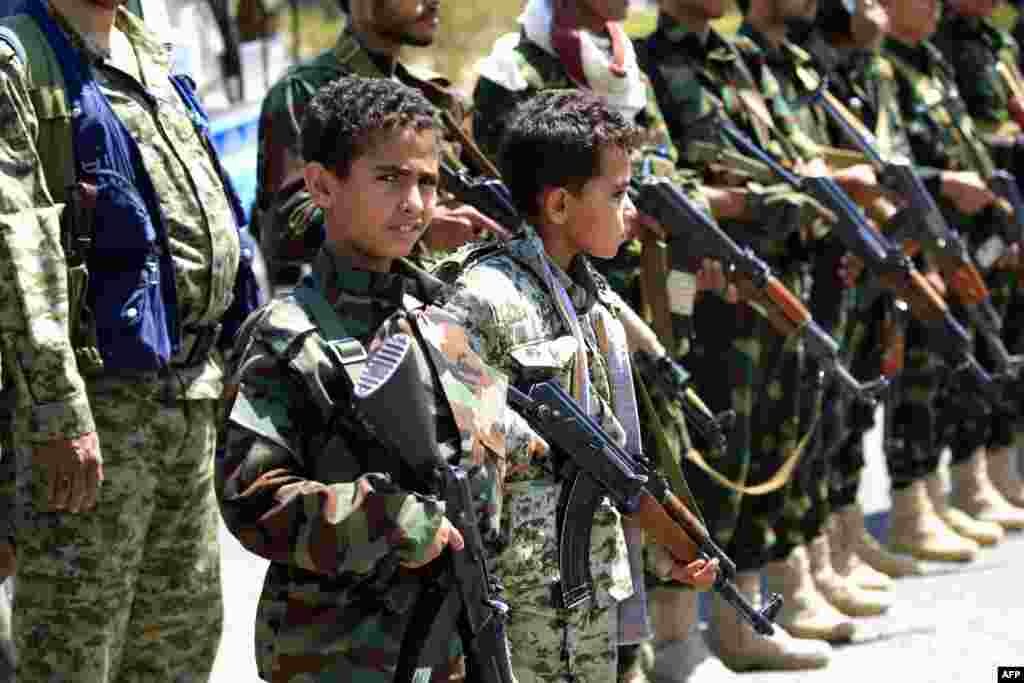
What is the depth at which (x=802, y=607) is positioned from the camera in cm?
657

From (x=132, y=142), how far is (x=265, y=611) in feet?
4.40

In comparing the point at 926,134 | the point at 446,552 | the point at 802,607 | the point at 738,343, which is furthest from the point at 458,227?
the point at 926,134

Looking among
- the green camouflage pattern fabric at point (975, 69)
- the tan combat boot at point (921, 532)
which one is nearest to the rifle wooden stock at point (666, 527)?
the tan combat boot at point (921, 532)

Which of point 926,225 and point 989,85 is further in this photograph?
point 989,85

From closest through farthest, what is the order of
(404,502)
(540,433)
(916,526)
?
(404,502) → (540,433) → (916,526)

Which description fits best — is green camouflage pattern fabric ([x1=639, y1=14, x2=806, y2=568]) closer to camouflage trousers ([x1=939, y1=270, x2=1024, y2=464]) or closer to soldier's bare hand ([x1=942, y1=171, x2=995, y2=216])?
soldier's bare hand ([x1=942, y1=171, x2=995, y2=216])

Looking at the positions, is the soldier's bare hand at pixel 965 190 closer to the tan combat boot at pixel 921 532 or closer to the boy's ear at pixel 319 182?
the tan combat boot at pixel 921 532

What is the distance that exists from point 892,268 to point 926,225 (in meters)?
0.44

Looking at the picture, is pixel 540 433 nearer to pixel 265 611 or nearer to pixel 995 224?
pixel 265 611

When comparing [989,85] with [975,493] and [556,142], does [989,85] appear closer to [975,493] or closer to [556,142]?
[975,493]

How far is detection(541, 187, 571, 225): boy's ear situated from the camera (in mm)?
3857

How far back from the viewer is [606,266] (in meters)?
5.52

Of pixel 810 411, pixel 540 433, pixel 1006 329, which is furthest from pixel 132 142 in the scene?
pixel 1006 329

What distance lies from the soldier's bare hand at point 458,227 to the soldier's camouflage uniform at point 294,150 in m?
0.26
